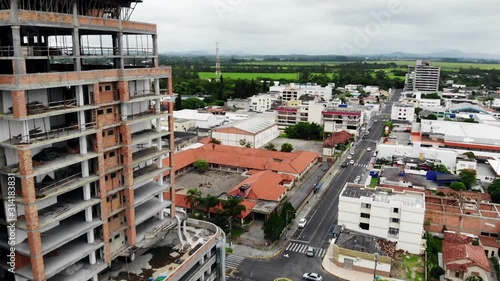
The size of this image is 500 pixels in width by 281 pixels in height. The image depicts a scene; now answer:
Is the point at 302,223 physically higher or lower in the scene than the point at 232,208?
lower

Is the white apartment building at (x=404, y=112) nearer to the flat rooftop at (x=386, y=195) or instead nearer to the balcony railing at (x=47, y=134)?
the flat rooftop at (x=386, y=195)

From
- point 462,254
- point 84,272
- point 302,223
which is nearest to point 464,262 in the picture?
point 462,254

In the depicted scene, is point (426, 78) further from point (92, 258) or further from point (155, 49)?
point (92, 258)

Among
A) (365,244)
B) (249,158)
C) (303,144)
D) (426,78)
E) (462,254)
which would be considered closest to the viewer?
(462,254)

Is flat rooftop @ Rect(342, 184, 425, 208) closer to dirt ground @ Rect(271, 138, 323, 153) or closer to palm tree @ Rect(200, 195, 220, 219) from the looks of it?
palm tree @ Rect(200, 195, 220, 219)

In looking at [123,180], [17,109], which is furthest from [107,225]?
[17,109]
